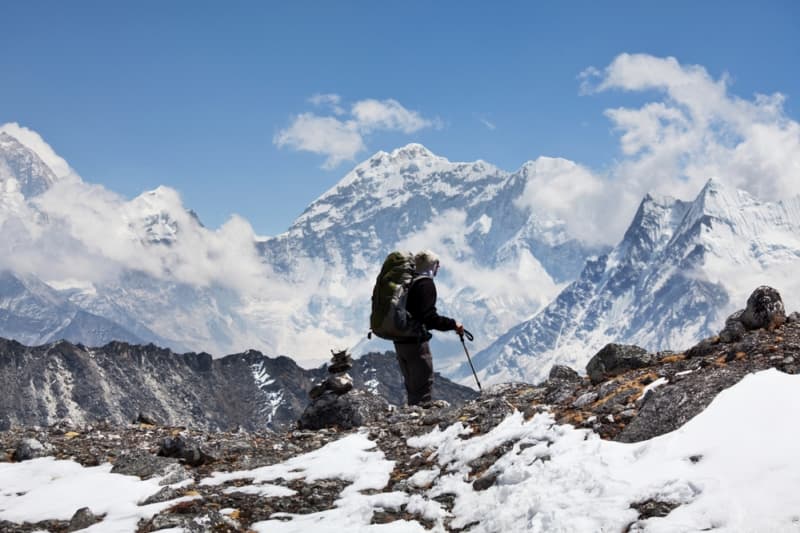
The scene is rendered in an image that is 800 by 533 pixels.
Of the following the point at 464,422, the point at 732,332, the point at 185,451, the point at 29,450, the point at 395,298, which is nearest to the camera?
the point at 732,332

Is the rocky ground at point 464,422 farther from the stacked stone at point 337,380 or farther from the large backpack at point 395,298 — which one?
the large backpack at point 395,298

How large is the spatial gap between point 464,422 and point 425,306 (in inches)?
224

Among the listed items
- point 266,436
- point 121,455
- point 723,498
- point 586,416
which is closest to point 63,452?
point 121,455

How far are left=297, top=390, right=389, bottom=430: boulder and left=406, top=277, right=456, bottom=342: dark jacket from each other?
7.43 ft

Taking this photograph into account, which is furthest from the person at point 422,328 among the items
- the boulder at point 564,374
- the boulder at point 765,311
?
the boulder at point 765,311

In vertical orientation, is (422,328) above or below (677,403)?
above

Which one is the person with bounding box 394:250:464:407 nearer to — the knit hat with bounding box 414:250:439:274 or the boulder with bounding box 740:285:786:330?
the knit hat with bounding box 414:250:439:274

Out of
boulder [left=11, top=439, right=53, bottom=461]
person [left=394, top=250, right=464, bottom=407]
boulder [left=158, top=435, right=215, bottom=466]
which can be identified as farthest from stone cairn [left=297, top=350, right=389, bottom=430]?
boulder [left=11, top=439, right=53, bottom=461]

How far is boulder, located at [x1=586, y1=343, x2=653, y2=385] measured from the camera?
1526 cm

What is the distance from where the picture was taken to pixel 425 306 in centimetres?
2000

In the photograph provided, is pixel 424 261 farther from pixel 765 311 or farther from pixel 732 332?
pixel 765 311

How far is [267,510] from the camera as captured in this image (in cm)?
1258

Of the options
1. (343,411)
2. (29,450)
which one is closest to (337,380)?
(343,411)

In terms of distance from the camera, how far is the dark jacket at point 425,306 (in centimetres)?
2000
